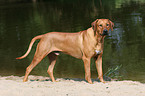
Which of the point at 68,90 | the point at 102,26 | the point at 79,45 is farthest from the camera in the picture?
the point at 79,45

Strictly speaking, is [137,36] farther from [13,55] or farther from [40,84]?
[40,84]

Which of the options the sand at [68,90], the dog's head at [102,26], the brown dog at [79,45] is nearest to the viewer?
the sand at [68,90]

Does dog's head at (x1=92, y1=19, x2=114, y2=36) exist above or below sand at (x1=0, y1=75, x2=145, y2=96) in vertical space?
above

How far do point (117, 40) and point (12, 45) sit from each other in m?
6.75

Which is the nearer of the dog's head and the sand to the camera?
the sand

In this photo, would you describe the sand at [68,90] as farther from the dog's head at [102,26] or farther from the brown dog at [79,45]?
the dog's head at [102,26]

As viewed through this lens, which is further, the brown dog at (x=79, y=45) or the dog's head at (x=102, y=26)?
the brown dog at (x=79, y=45)

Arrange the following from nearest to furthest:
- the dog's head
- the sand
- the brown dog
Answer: the sand < the dog's head < the brown dog

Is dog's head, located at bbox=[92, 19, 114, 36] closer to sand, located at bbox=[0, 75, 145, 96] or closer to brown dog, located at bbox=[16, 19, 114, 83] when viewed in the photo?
brown dog, located at bbox=[16, 19, 114, 83]

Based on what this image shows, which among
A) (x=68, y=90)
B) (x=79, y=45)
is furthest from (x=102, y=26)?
(x=68, y=90)

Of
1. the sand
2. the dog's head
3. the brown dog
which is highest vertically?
the dog's head

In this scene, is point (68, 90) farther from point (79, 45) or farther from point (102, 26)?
point (102, 26)

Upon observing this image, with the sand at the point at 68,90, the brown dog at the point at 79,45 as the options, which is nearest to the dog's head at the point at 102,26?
the brown dog at the point at 79,45

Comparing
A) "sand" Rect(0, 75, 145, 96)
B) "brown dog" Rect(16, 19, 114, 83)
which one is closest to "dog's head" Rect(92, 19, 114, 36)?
"brown dog" Rect(16, 19, 114, 83)
